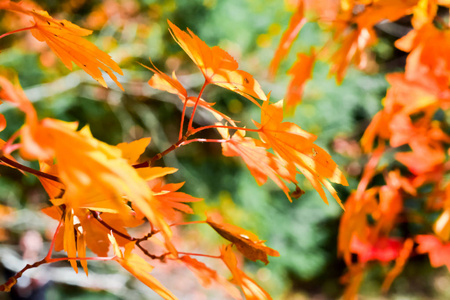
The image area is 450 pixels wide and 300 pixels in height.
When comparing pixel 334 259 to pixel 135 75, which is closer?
pixel 135 75

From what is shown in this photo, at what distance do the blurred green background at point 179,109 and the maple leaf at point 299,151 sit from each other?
1.46 m

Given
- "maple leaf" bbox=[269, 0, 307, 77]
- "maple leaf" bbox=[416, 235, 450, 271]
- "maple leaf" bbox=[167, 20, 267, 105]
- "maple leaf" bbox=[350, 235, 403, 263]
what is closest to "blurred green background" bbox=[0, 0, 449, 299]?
"maple leaf" bbox=[350, 235, 403, 263]

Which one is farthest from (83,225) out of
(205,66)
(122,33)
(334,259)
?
(334,259)

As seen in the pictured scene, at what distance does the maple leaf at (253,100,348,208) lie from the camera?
13.8 inches

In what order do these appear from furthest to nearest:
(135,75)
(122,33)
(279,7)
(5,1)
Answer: (279,7)
(122,33)
(135,75)
(5,1)

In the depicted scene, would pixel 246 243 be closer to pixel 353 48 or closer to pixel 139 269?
pixel 139 269

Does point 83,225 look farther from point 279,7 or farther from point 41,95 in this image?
point 279,7

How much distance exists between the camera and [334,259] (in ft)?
12.2

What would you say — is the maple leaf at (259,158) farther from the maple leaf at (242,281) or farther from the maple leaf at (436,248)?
the maple leaf at (436,248)

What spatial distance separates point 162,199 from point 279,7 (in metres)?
2.62

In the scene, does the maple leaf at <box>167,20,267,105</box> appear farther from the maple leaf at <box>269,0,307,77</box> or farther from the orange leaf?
the maple leaf at <box>269,0,307,77</box>

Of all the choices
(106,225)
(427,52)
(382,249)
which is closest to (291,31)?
(427,52)

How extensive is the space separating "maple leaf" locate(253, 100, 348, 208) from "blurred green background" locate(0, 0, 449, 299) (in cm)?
146

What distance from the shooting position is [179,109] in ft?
8.18
